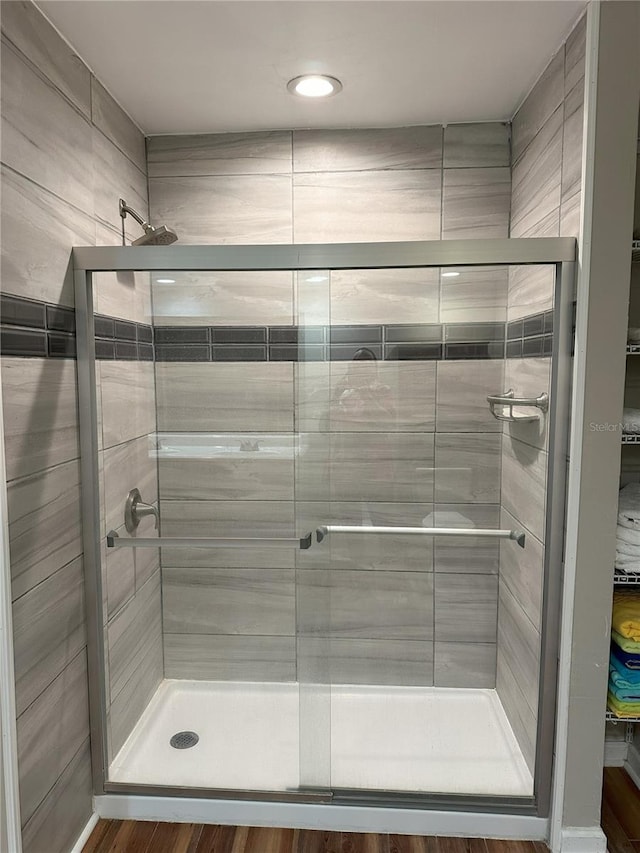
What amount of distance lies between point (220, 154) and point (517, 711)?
2.31m

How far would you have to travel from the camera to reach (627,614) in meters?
1.69

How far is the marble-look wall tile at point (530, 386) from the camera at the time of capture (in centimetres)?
168

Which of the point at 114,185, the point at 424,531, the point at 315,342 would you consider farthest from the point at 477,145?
the point at 424,531

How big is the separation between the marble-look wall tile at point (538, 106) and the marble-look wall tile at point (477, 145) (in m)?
0.04

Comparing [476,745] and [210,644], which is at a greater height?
[210,644]

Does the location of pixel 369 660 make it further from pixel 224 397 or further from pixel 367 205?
pixel 367 205

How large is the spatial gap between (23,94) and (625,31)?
152 centimetres

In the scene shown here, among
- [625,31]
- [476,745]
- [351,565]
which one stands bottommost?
[476,745]

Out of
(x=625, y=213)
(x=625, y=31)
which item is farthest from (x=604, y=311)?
(x=625, y=31)

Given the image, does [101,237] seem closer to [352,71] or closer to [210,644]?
[352,71]

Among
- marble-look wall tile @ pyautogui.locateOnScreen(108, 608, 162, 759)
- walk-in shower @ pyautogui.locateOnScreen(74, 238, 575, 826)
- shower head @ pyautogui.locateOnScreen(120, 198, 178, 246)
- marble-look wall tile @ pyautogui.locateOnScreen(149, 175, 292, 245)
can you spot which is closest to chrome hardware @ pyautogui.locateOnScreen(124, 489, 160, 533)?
walk-in shower @ pyautogui.locateOnScreen(74, 238, 575, 826)

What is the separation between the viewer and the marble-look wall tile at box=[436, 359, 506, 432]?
1.83m

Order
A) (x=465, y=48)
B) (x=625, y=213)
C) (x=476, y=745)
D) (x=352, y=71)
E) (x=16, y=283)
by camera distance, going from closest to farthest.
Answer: (x=16, y=283), (x=625, y=213), (x=465, y=48), (x=352, y=71), (x=476, y=745)

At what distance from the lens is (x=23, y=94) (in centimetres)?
142
